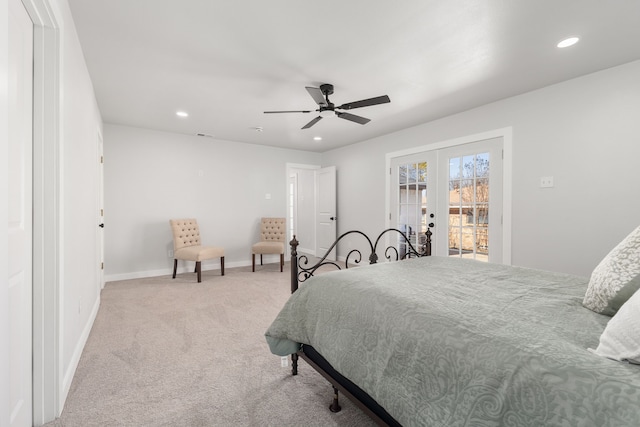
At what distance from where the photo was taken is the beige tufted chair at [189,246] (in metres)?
4.45

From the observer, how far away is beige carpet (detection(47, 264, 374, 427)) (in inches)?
63.6

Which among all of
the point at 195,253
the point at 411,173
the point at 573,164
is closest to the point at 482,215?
the point at 573,164

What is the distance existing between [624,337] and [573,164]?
289 cm

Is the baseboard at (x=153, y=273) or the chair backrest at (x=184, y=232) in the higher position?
the chair backrest at (x=184, y=232)

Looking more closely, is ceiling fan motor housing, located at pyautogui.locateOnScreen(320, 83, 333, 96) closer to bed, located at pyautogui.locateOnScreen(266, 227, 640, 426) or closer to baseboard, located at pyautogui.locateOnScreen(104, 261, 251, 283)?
bed, located at pyautogui.locateOnScreen(266, 227, 640, 426)

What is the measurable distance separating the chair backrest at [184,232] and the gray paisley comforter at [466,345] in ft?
11.3

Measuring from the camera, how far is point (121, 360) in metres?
2.21

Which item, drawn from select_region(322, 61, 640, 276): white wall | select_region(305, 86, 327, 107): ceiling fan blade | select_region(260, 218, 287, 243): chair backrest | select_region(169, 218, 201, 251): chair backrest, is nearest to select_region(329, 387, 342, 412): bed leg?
select_region(305, 86, 327, 107): ceiling fan blade

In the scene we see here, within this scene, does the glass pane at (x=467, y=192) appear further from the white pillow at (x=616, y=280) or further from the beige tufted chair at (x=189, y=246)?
the beige tufted chair at (x=189, y=246)

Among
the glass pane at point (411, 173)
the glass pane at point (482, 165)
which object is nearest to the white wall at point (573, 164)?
the glass pane at point (482, 165)

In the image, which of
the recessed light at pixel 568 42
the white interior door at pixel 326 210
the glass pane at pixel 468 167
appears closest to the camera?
the recessed light at pixel 568 42

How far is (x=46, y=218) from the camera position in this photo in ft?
5.13

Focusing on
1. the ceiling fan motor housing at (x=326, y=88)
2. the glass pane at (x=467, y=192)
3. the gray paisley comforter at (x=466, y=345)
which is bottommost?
the gray paisley comforter at (x=466, y=345)

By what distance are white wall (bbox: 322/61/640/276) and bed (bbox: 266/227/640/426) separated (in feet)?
5.11
